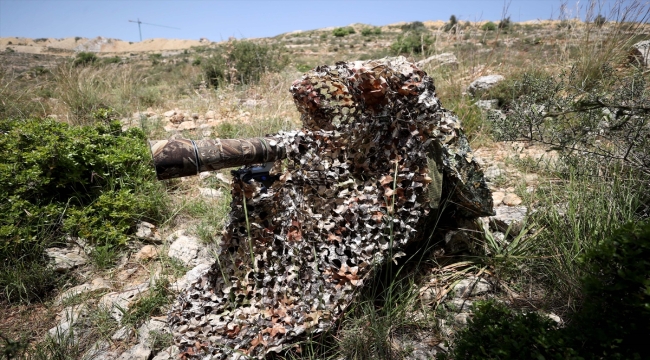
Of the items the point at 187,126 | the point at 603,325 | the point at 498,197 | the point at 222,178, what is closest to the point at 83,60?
the point at 187,126

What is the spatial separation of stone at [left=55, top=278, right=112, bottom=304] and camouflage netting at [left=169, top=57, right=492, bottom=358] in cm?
95

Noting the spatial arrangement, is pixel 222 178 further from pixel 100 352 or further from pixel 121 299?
pixel 100 352

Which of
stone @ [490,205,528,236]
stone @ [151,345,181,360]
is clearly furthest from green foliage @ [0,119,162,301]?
stone @ [490,205,528,236]

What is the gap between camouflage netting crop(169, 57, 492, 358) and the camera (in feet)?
5.89

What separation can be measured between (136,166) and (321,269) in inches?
91.7

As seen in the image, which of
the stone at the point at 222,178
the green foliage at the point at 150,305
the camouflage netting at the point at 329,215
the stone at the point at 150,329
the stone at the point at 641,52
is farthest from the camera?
the stone at the point at 641,52

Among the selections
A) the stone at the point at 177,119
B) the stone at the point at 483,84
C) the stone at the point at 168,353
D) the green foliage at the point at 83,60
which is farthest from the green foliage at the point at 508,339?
the green foliage at the point at 83,60

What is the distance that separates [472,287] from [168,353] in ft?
5.61

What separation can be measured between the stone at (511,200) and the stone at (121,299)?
8.75 ft

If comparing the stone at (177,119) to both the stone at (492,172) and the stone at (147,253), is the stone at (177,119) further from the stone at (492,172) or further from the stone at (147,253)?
the stone at (492,172)

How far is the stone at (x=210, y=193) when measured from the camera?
3482 mm

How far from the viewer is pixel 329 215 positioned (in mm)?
1904

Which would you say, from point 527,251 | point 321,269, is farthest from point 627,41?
point 321,269

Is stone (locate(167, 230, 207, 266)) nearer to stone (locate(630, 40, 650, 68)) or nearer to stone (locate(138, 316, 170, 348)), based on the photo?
stone (locate(138, 316, 170, 348))
